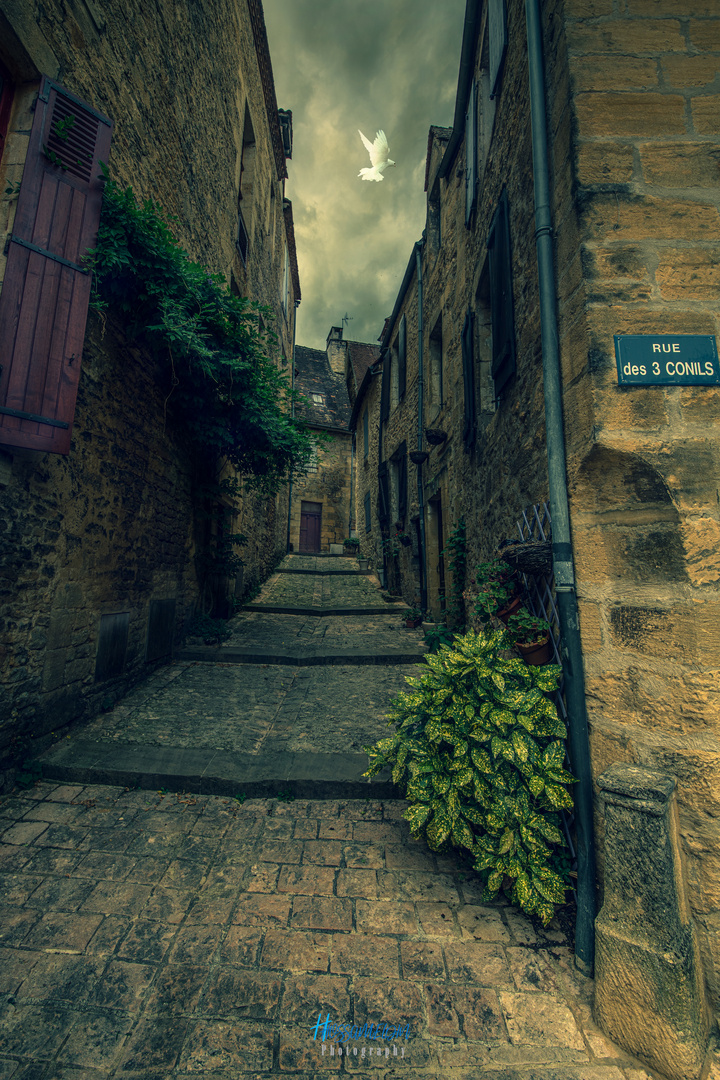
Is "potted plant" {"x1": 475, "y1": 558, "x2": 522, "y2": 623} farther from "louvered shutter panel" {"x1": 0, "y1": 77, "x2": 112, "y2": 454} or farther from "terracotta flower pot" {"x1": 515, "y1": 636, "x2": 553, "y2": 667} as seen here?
"louvered shutter panel" {"x1": 0, "y1": 77, "x2": 112, "y2": 454}

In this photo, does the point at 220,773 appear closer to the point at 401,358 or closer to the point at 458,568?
the point at 458,568

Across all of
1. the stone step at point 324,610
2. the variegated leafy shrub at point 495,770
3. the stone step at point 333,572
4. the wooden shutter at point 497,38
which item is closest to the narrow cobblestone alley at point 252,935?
the variegated leafy shrub at point 495,770

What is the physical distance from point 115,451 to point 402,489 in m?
6.41

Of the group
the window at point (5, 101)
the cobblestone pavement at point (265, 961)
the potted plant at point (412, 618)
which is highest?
the window at point (5, 101)

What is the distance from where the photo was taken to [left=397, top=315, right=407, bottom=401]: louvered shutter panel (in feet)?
32.2

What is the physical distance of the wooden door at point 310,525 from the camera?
20.9 m

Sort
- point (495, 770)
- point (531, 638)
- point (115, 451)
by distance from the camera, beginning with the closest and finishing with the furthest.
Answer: point (495, 770) < point (531, 638) < point (115, 451)

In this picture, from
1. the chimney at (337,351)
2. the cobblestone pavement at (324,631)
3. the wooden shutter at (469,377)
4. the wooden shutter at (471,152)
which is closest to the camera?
the wooden shutter at (469,377)

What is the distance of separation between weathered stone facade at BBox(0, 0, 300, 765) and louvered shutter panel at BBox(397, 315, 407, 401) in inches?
156

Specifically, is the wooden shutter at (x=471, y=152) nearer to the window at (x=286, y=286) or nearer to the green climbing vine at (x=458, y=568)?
the green climbing vine at (x=458, y=568)

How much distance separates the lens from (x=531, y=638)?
2377 millimetres

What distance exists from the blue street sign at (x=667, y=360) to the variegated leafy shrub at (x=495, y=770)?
1382mm

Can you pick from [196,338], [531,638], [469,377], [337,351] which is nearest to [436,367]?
[469,377]

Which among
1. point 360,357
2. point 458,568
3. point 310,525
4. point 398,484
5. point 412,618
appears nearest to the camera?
point 458,568
